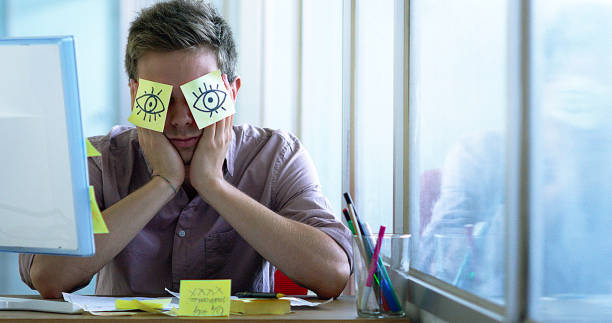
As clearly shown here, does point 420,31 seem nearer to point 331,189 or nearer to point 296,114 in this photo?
point 331,189

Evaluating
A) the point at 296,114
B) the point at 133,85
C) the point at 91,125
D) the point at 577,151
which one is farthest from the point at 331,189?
the point at 577,151

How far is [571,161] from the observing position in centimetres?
53

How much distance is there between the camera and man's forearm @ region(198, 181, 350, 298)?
1.14m

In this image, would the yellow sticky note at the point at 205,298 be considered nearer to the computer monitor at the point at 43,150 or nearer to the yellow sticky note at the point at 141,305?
the yellow sticky note at the point at 141,305

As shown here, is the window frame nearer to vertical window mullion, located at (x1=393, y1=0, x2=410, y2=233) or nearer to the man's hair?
vertical window mullion, located at (x1=393, y1=0, x2=410, y2=233)

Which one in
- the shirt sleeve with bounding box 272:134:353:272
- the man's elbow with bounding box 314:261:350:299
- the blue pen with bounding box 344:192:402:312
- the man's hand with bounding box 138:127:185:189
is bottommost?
the man's elbow with bounding box 314:261:350:299

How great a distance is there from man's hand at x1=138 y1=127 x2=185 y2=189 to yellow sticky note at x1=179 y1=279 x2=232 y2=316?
448mm

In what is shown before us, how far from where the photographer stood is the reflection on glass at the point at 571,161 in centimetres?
49

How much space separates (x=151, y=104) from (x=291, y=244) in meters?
0.37

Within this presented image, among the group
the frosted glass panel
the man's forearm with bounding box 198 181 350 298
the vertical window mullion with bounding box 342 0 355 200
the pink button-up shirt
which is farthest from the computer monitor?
the vertical window mullion with bounding box 342 0 355 200

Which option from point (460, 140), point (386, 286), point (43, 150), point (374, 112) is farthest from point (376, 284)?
point (374, 112)

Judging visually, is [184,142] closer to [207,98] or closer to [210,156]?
[210,156]

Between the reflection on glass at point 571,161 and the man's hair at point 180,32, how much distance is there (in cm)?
86

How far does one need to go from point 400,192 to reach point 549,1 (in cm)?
59
